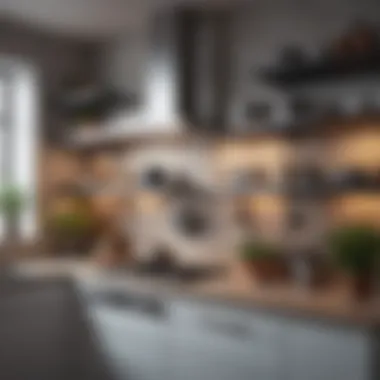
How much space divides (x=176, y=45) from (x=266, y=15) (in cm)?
58

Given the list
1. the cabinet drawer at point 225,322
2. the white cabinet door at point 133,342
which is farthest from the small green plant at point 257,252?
the white cabinet door at point 133,342

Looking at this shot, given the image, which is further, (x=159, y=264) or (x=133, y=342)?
(x=159, y=264)

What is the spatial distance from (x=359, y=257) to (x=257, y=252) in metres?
0.72

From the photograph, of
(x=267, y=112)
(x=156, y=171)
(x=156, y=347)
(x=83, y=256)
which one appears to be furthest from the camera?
(x=83, y=256)

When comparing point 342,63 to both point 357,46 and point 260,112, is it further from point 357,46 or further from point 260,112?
point 260,112

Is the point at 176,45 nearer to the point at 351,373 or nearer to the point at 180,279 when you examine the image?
the point at 180,279

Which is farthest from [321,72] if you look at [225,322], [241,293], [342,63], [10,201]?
[10,201]

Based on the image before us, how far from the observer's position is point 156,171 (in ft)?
15.0

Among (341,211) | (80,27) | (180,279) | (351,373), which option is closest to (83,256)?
(180,279)

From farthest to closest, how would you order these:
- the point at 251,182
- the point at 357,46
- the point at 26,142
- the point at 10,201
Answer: the point at 26,142
the point at 10,201
the point at 251,182
the point at 357,46

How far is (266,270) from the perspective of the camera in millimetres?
3688

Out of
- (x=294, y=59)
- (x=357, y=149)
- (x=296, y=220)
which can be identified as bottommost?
(x=296, y=220)

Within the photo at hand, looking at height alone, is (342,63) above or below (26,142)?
above

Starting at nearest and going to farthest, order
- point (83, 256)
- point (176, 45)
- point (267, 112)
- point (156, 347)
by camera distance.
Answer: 1. point (156, 347)
2. point (267, 112)
3. point (176, 45)
4. point (83, 256)
